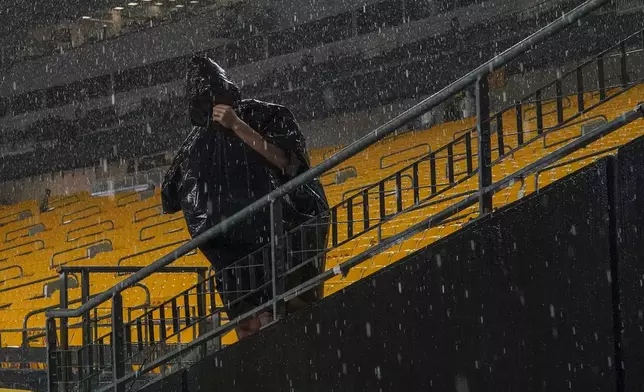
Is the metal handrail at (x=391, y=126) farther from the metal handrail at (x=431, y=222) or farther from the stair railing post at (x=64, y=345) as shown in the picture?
the stair railing post at (x=64, y=345)

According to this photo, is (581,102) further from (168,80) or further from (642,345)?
(168,80)

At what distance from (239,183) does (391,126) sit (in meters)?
0.80

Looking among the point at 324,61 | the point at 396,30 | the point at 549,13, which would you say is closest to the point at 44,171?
the point at 324,61

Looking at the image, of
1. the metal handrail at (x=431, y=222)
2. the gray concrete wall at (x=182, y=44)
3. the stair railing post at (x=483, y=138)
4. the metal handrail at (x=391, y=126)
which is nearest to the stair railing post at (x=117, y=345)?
the metal handrail at (x=431, y=222)

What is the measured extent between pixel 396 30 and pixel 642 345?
1535 centimetres

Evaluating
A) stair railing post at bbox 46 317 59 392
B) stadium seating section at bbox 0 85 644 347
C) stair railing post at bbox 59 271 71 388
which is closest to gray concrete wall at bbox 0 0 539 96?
stadium seating section at bbox 0 85 644 347

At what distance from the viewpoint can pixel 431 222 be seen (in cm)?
367

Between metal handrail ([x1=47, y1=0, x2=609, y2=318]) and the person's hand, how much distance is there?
0.32 meters

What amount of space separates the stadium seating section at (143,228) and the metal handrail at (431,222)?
10.3 feet

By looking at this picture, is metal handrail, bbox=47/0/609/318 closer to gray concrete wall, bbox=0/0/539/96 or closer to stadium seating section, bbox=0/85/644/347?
stadium seating section, bbox=0/85/644/347

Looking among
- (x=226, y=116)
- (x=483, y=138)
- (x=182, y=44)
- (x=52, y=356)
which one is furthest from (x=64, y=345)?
(x=182, y=44)

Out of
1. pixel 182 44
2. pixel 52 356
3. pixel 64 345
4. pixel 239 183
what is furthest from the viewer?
pixel 182 44

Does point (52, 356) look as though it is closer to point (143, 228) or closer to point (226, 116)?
point (226, 116)

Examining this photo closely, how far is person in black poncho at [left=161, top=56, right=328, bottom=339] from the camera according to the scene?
4.04 meters
